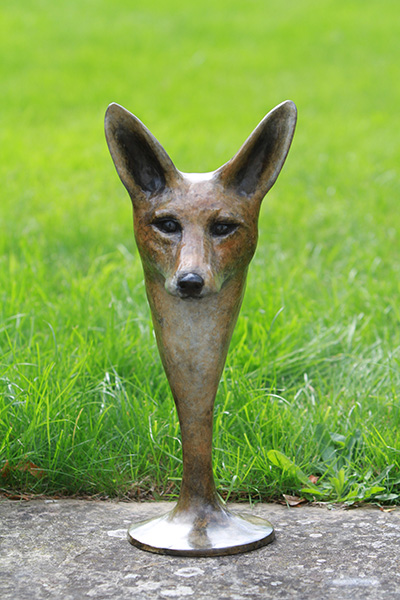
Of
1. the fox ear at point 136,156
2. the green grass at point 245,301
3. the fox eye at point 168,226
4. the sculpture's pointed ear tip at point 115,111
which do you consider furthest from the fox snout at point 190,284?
the green grass at point 245,301

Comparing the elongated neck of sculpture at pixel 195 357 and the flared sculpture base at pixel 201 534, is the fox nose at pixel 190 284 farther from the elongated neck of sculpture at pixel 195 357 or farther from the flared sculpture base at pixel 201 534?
the flared sculpture base at pixel 201 534

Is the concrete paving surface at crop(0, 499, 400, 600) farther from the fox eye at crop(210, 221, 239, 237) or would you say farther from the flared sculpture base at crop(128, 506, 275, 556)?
the fox eye at crop(210, 221, 239, 237)

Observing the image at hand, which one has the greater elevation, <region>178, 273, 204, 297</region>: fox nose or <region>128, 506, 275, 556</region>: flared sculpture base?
<region>178, 273, 204, 297</region>: fox nose

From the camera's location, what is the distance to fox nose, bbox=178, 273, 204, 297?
6.77 feet

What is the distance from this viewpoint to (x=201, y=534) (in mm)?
2281

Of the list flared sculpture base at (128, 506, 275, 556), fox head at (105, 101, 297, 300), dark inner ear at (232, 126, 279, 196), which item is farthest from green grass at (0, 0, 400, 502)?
dark inner ear at (232, 126, 279, 196)

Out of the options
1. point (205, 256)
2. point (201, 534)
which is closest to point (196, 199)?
point (205, 256)

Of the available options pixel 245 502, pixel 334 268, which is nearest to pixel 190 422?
pixel 245 502

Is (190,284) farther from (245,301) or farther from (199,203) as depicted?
(245,301)

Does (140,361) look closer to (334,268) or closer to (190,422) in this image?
(190,422)

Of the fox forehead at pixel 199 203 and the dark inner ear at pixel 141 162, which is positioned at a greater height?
the dark inner ear at pixel 141 162

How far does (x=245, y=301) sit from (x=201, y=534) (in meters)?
2.11

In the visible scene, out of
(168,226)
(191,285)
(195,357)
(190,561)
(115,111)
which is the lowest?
(190,561)

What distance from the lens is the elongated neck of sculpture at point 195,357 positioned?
2215mm
